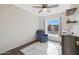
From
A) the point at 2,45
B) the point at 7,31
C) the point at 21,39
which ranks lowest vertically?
the point at 2,45

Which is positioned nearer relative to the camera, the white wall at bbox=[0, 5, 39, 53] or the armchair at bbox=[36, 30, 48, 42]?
the armchair at bbox=[36, 30, 48, 42]

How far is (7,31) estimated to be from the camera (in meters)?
2.20

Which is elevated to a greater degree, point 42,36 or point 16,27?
point 16,27

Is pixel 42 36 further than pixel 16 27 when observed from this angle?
No

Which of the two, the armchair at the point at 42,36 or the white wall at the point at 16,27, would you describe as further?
the white wall at the point at 16,27

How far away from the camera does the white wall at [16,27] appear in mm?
2020

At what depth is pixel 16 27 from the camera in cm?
214

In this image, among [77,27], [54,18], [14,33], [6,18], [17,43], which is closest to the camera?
[77,27]

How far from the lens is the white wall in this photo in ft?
6.63

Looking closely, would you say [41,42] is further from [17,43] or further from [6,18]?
[6,18]
